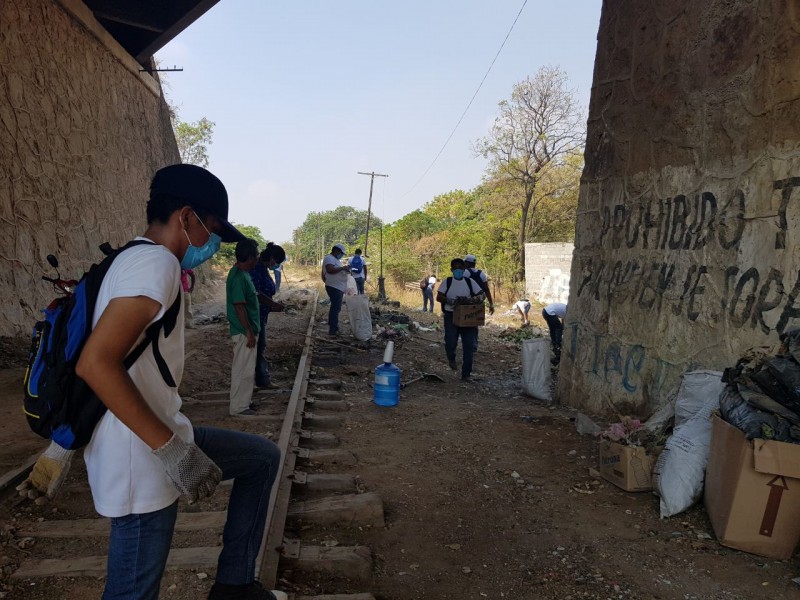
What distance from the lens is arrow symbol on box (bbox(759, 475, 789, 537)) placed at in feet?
10.2

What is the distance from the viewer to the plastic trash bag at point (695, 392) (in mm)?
4121

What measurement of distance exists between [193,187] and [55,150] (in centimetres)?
945

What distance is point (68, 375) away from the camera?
1580 mm

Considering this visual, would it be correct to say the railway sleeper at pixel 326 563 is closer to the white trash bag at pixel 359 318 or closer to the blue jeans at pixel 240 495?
the blue jeans at pixel 240 495

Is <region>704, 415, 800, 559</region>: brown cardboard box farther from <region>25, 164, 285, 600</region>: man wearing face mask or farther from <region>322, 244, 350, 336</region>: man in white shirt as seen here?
<region>322, 244, 350, 336</region>: man in white shirt

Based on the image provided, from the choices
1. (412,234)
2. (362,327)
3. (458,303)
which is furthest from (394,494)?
(412,234)

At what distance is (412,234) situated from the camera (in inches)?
1453

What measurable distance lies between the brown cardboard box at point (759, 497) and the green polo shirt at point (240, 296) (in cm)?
445

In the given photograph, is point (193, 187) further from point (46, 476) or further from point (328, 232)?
point (328, 232)

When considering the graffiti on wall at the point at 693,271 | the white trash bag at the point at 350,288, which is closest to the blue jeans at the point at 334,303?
the white trash bag at the point at 350,288

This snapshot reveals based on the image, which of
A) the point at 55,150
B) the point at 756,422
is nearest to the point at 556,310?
the point at 756,422

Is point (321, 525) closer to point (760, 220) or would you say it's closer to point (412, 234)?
point (760, 220)

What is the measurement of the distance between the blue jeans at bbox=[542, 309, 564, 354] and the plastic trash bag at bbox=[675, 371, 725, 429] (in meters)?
4.94

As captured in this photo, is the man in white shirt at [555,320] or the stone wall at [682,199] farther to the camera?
the man in white shirt at [555,320]
